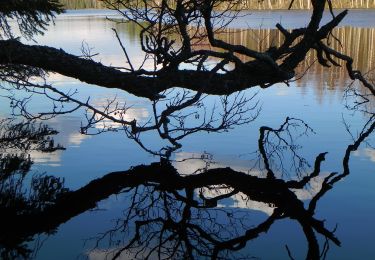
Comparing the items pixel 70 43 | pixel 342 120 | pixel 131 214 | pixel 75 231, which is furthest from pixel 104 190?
pixel 70 43

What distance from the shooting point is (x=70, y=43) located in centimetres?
2272

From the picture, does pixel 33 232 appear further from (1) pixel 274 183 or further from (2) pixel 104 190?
(1) pixel 274 183

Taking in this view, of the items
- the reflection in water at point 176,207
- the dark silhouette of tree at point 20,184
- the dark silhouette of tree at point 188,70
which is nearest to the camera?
the reflection in water at point 176,207

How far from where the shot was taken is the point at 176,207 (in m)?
4.75

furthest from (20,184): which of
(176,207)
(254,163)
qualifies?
(254,163)

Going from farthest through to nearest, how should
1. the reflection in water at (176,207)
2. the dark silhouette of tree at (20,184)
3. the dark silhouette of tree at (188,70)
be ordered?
the dark silhouette of tree at (188,70), the dark silhouette of tree at (20,184), the reflection in water at (176,207)

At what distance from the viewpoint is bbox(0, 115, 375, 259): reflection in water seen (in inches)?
156

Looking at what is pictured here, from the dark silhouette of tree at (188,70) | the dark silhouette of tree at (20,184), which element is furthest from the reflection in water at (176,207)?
the dark silhouette of tree at (188,70)

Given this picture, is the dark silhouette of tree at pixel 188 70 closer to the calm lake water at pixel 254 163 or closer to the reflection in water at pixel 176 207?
the calm lake water at pixel 254 163

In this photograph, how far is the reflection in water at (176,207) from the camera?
3963mm

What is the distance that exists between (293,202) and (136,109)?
220 inches

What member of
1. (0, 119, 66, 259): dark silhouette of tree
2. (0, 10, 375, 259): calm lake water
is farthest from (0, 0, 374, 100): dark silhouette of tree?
(0, 119, 66, 259): dark silhouette of tree

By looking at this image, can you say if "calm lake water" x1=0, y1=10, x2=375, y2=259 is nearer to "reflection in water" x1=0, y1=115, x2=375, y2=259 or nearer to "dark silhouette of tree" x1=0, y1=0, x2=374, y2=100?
"reflection in water" x1=0, y1=115, x2=375, y2=259

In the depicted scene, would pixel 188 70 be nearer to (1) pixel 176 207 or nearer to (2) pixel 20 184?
(2) pixel 20 184
